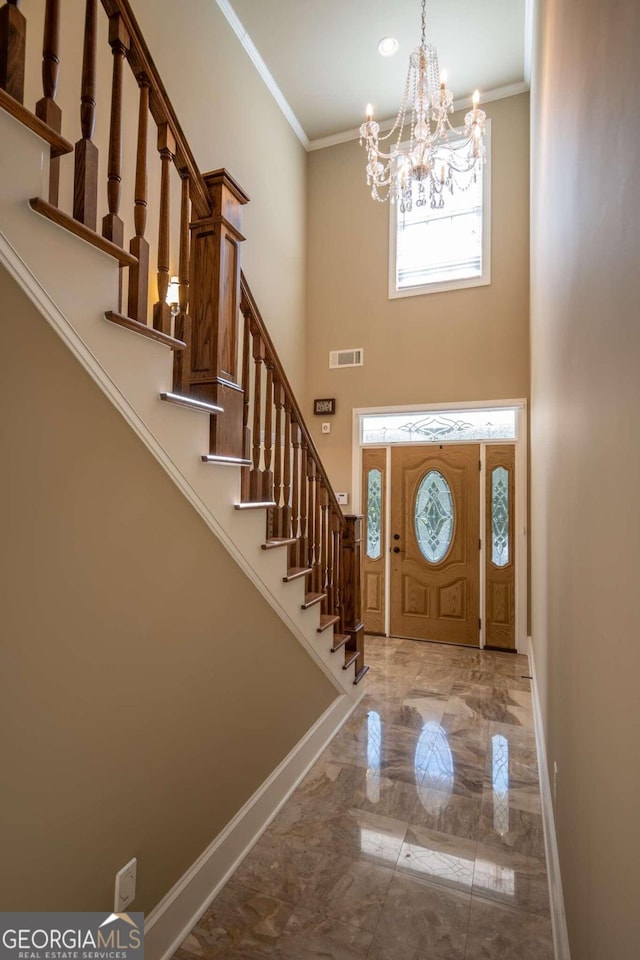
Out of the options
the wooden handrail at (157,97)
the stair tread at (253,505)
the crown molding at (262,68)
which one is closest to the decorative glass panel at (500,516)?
the stair tread at (253,505)

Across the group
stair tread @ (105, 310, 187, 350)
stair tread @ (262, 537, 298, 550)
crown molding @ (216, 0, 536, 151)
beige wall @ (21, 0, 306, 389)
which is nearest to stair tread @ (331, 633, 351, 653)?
stair tread @ (262, 537, 298, 550)

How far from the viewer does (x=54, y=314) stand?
44.7 inches

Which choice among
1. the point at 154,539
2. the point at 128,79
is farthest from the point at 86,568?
the point at 128,79

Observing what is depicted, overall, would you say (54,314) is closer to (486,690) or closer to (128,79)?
(128,79)

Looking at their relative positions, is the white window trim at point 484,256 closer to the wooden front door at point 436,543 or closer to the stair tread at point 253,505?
the wooden front door at point 436,543

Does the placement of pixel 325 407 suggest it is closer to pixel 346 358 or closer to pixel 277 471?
pixel 346 358

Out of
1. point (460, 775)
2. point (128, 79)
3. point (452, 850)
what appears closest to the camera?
point (452, 850)

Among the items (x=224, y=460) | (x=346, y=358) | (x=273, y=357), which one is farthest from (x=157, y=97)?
(x=346, y=358)

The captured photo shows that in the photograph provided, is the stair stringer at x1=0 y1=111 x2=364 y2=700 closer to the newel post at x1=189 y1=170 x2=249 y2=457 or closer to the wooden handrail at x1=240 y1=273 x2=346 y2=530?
the newel post at x1=189 y1=170 x2=249 y2=457

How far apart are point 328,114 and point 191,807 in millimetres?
6279

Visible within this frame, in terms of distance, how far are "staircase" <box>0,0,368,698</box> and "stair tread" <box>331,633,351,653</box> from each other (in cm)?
25

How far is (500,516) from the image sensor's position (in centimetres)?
484

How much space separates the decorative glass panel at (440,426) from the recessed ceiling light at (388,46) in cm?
335

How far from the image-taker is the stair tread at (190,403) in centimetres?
151
